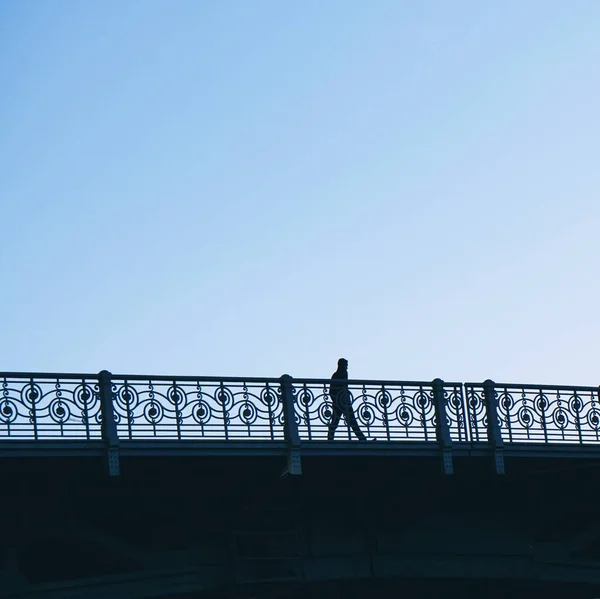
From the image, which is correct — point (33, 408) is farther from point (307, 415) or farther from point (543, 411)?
point (543, 411)

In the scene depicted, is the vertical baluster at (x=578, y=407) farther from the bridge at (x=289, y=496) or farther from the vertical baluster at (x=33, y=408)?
the vertical baluster at (x=33, y=408)

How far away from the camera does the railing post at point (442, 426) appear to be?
25094mm

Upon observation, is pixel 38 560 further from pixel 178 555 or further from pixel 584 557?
pixel 584 557

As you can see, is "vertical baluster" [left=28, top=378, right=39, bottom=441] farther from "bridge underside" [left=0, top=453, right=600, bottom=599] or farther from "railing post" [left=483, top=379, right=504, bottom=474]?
"railing post" [left=483, top=379, right=504, bottom=474]

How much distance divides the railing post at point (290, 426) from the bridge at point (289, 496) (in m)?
0.03

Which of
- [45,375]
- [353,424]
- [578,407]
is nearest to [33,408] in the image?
[45,375]

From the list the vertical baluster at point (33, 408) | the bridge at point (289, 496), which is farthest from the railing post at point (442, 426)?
the vertical baluster at point (33, 408)

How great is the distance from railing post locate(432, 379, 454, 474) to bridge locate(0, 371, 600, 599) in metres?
0.03

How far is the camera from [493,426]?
25.8m

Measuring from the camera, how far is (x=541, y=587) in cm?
3033

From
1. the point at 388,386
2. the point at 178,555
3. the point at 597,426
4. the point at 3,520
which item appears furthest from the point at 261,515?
the point at 597,426

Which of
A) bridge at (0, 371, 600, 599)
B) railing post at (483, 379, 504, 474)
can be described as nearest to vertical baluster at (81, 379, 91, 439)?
bridge at (0, 371, 600, 599)

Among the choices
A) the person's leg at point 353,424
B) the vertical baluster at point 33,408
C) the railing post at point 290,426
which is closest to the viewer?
the vertical baluster at point 33,408

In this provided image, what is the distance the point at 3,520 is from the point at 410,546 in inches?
335
